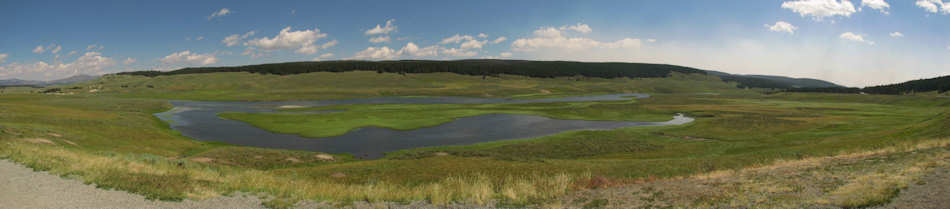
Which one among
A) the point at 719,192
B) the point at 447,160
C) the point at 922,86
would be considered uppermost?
the point at 922,86

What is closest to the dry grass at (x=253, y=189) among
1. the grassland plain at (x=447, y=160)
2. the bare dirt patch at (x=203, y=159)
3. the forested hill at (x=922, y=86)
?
the grassland plain at (x=447, y=160)

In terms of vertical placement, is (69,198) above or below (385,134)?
above

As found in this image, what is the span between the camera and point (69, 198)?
547 inches

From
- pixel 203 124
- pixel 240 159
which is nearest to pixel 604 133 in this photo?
pixel 240 159

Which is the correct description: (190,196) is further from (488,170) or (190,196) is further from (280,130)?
(280,130)

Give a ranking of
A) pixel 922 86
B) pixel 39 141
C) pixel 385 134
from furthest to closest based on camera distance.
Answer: pixel 922 86
pixel 385 134
pixel 39 141

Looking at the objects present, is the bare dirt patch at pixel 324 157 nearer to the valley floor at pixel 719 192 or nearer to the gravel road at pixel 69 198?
the valley floor at pixel 719 192

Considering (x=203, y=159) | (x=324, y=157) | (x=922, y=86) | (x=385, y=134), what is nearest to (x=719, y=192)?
(x=324, y=157)

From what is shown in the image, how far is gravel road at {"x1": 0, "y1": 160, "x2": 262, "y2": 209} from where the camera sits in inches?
524

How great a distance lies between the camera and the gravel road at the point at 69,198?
13320 mm

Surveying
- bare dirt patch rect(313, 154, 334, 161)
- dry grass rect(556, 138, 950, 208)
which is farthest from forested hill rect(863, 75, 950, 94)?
bare dirt patch rect(313, 154, 334, 161)

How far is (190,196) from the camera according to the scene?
48.0 ft

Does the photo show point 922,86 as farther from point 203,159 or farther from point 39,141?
point 39,141

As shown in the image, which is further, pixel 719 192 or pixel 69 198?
pixel 719 192
